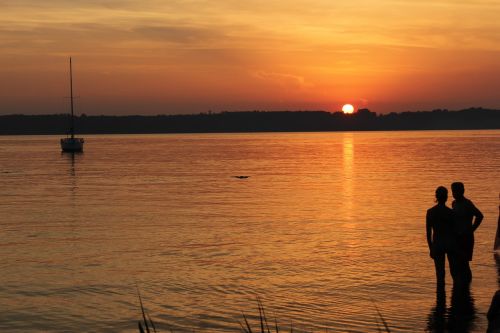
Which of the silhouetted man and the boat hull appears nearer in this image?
the silhouetted man

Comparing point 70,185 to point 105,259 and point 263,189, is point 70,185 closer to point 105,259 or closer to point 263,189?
point 263,189

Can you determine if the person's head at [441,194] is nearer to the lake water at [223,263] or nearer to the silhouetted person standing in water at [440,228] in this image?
the silhouetted person standing in water at [440,228]

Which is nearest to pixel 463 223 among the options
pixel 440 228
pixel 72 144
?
pixel 440 228

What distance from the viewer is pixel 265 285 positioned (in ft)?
56.5

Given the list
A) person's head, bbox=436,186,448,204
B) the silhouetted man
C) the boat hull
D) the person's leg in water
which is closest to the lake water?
the person's leg in water

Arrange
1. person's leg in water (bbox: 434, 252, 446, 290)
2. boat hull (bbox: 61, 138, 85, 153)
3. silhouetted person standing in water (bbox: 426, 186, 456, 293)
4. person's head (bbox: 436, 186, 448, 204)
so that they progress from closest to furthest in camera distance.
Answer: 1. person's head (bbox: 436, 186, 448, 204)
2. silhouetted person standing in water (bbox: 426, 186, 456, 293)
3. person's leg in water (bbox: 434, 252, 446, 290)
4. boat hull (bbox: 61, 138, 85, 153)

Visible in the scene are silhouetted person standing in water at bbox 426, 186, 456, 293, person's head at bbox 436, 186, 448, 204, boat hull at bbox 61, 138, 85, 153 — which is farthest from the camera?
boat hull at bbox 61, 138, 85, 153

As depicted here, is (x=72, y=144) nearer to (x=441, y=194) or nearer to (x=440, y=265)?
(x=440, y=265)

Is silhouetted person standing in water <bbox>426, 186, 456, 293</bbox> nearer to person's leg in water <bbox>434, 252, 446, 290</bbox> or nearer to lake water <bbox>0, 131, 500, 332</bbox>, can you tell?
person's leg in water <bbox>434, 252, 446, 290</bbox>

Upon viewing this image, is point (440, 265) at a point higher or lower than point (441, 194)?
lower

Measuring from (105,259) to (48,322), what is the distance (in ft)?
21.6

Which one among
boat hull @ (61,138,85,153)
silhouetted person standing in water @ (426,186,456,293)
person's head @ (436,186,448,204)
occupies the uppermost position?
person's head @ (436,186,448,204)

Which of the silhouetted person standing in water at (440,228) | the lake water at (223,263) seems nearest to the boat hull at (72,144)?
the lake water at (223,263)

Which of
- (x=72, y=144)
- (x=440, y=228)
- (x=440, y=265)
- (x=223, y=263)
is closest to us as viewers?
(x=440, y=228)
